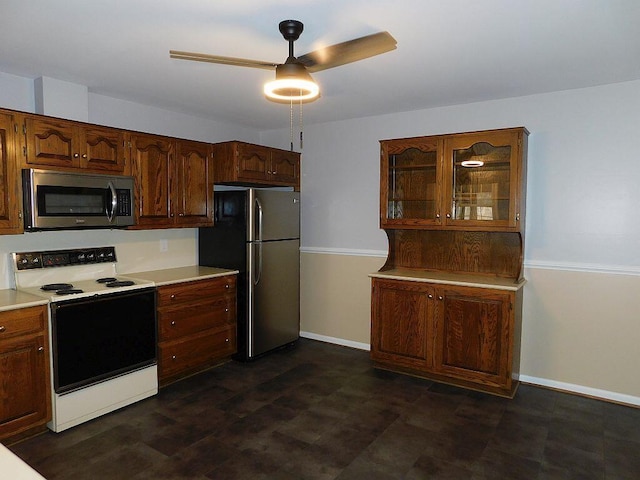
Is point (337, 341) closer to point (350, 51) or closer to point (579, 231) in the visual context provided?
point (579, 231)

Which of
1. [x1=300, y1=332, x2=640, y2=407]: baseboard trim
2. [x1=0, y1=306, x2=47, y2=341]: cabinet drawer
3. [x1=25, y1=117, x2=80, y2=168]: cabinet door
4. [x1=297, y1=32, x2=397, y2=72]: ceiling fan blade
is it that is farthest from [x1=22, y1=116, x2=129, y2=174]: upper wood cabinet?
[x1=300, y1=332, x2=640, y2=407]: baseboard trim

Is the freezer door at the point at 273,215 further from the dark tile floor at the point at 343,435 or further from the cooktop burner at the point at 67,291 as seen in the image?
the cooktop burner at the point at 67,291

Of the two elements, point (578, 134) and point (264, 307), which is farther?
point (264, 307)

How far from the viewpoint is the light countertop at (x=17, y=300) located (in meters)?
2.63

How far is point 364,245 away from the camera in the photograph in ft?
15.1

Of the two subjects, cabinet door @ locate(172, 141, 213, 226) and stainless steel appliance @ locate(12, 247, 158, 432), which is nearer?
stainless steel appliance @ locate(12, 247, 158, 432)

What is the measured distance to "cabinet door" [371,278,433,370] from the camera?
3.72 m

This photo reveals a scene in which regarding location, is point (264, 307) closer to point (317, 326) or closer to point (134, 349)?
point (317, 326)

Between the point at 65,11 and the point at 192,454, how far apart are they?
2525 mm

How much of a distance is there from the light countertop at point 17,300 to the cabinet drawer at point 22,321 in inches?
1.3

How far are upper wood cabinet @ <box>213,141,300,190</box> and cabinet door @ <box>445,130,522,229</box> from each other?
1755 mm

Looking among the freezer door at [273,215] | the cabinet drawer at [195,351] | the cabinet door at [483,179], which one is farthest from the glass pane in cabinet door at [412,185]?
the cabinet drawer at [195,351]

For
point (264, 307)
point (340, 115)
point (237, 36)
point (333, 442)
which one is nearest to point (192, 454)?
point (333, 442)

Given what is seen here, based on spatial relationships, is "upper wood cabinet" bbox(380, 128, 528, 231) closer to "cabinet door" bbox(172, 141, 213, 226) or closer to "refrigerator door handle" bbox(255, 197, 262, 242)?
"refrigerator door handle" bbox(255, 197, 262, 242)
